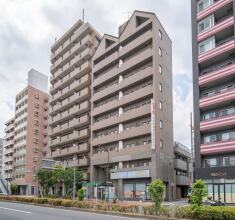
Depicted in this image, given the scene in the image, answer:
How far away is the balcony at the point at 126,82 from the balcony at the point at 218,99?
46.5 ft

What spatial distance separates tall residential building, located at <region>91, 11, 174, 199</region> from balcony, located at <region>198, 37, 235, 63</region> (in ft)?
36.5

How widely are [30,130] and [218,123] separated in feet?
266

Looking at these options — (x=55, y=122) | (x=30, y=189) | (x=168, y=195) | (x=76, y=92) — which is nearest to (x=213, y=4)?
(x=168, y=195)

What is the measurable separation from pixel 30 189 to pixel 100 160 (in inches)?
1849

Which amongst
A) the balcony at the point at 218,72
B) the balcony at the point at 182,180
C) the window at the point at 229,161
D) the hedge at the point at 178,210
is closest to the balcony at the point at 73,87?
the balcony at the point at 182,180

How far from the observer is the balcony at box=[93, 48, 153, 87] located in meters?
69.8

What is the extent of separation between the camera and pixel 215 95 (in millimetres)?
54812

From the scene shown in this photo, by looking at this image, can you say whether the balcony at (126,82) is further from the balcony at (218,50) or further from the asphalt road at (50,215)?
the asphalt road at (50,215)

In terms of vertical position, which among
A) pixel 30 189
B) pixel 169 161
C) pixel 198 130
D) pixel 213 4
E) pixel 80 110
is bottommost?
pixel 30 189

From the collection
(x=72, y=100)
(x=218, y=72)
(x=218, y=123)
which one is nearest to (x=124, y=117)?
(x=218, y=123)

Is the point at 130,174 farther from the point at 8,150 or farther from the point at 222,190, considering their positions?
the point at 8,150

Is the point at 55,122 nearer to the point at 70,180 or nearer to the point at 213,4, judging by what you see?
the point at 70,180

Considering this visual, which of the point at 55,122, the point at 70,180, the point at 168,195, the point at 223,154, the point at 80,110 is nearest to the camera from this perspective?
the point at 223,154

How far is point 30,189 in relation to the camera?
386 feet
